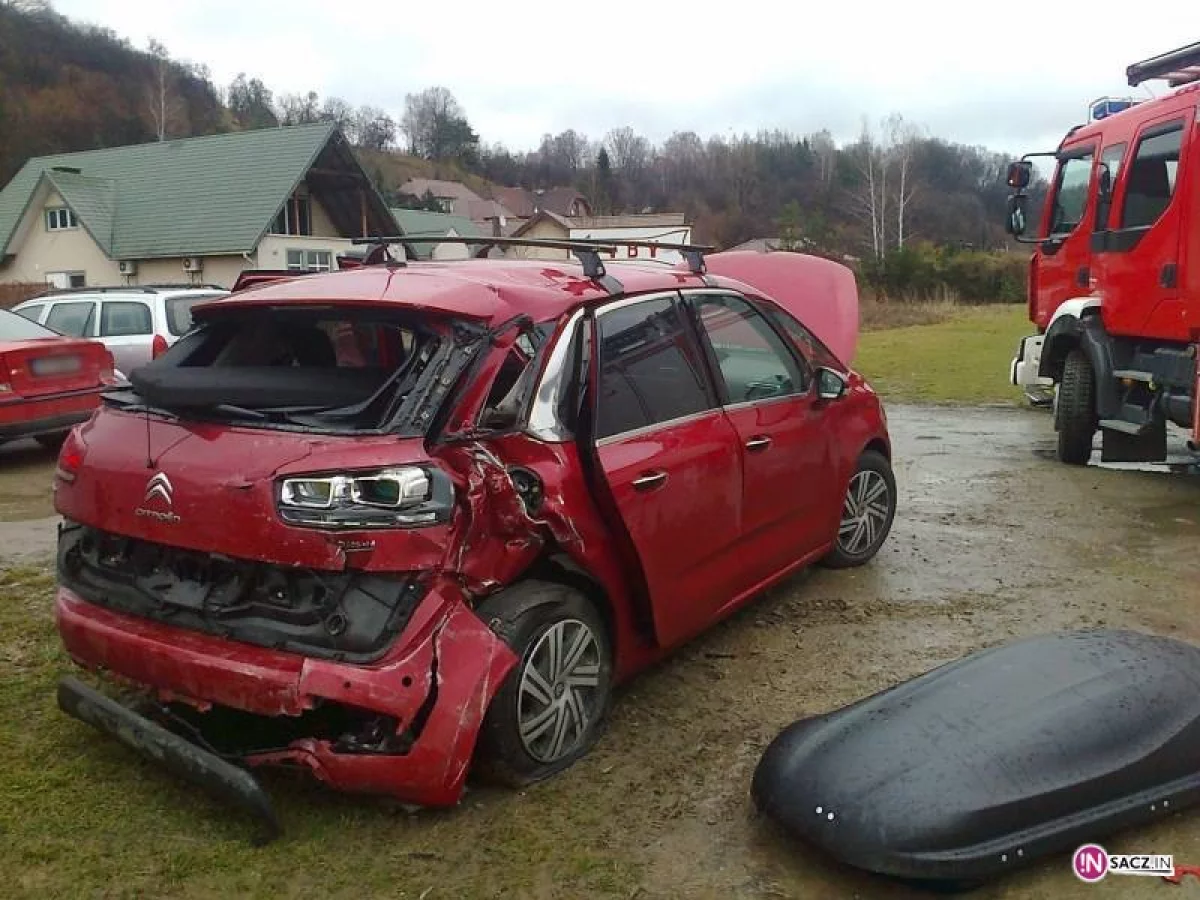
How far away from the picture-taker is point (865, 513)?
5.60 m

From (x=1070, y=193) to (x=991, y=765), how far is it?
24.8 ft

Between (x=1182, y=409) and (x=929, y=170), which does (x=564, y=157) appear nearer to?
(x=929, y=170)

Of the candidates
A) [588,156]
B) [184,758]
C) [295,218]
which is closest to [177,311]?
[184,758]

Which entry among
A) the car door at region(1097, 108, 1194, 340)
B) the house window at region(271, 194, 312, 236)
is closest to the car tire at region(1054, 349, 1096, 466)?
the car door at region(1097, 108, 1194, 340)

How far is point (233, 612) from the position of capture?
3041mm

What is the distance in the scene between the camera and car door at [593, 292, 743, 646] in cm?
360

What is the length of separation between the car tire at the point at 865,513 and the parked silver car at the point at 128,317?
7.74 m

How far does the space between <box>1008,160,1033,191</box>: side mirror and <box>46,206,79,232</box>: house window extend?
3498 centimetres

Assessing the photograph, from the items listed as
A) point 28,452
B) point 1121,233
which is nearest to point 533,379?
point 1121,233

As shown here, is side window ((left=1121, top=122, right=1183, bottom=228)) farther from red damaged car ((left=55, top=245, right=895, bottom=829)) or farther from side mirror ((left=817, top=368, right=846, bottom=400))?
red damaged car ((left=55, top=245, right=895, bottom=829))

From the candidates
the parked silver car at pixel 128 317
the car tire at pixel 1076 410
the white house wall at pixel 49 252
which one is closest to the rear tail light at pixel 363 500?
the car tire at pixel 1076 410

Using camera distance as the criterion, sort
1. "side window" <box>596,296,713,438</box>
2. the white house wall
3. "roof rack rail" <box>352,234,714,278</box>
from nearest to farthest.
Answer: "side window" <box>596,296,713,438</box> → "roof rack rail" <box>352,234,714,278</box> → the white house wall

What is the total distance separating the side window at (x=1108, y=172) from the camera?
8.20 meters

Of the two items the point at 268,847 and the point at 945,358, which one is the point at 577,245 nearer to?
the point at 268,847
